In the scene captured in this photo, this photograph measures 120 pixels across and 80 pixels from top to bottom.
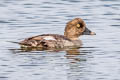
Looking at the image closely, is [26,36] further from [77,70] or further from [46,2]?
[46,2]

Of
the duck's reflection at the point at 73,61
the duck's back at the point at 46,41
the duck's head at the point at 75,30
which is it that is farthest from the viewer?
the duck's head at the point at 75,30

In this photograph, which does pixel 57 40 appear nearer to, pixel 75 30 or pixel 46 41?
pixel 46 41

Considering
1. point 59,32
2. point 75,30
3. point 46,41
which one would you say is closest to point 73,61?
point 46,41

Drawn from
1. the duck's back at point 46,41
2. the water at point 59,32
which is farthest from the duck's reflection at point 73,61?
the duck's back at point 46,41

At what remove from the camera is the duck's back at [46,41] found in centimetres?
1670

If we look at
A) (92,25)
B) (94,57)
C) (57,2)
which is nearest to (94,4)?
(57,2)

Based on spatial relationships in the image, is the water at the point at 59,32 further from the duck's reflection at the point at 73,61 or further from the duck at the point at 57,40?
the duck at the point at 57,40

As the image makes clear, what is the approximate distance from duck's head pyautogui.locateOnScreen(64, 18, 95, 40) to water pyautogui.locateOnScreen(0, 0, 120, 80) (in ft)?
0.91

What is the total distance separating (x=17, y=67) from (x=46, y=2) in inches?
472

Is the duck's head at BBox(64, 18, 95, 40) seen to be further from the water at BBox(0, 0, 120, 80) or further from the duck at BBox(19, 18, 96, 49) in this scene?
the water at BBox(0, 0, 120, 80)

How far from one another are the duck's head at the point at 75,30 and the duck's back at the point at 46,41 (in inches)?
39.6

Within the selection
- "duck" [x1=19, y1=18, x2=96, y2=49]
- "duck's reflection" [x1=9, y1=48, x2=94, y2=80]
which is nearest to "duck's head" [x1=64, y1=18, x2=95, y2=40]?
"duck" [x1=19, y1=18, x2=96, y2=49]

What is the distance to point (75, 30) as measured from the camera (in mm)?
18219

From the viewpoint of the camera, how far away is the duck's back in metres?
16.7
